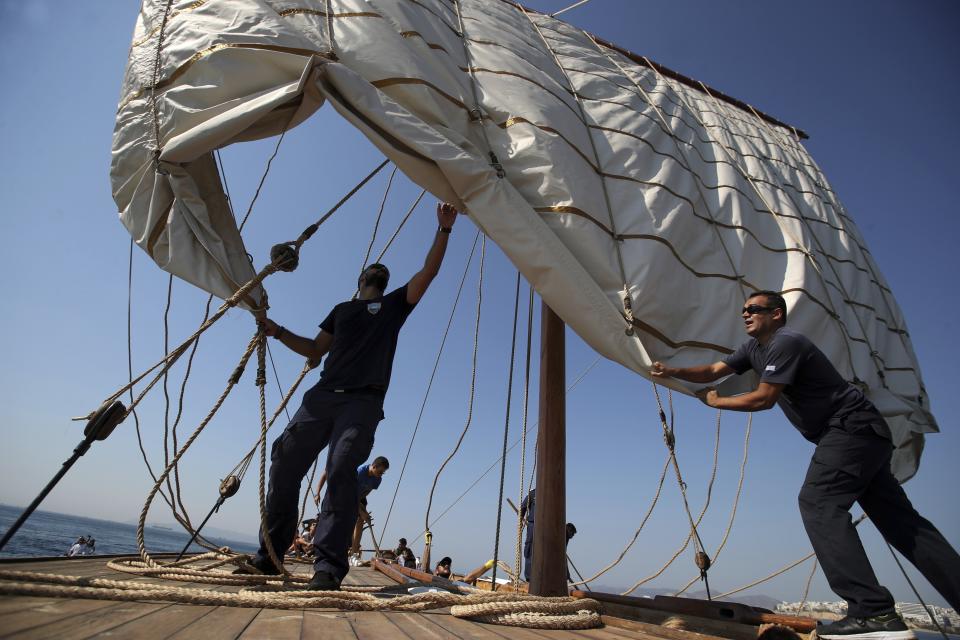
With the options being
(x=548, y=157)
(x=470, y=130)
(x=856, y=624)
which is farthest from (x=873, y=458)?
(x=470, y=130)

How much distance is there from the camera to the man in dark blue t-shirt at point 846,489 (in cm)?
166

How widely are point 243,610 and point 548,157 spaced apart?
7.09 feet

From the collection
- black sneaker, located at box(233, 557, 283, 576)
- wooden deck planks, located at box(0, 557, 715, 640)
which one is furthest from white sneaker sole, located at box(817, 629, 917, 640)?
black sneaker, located at box(233, 557, 283, 576)

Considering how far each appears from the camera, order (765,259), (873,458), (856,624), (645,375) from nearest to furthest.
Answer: (856,624)
(873,458)
(645,375)
(765,259)

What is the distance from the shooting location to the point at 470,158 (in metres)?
2.18

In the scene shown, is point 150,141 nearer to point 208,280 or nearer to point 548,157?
point 208,280

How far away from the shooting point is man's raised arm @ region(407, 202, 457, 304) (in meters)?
2.39

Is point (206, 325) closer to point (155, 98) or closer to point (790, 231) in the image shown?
point (155, 98)

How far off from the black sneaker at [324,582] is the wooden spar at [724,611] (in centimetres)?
129

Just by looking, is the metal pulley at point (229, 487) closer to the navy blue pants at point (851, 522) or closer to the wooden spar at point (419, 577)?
the wooden spar at point (419, 577)

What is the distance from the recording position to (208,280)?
2.15 meters

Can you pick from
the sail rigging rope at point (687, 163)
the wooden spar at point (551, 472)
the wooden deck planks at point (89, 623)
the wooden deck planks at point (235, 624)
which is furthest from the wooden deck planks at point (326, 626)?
the sail rigging rope at point (687, 163)

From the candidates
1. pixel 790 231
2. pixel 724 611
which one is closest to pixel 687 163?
pixel 790 231

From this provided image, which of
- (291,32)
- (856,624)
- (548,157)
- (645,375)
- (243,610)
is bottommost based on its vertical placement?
(243,610)
